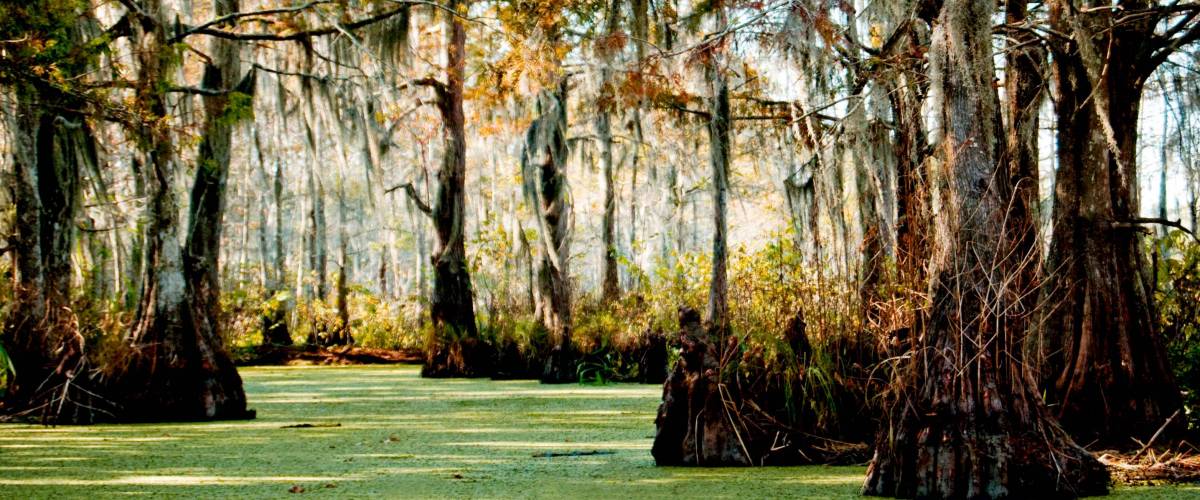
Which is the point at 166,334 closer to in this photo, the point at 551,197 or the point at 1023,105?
the point at 1023,105

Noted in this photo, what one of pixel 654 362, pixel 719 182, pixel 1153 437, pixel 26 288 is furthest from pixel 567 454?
pixel 654 362

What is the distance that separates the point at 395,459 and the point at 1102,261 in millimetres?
2971

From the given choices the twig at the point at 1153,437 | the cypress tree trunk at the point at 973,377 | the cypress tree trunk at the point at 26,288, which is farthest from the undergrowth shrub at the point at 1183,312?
the cypress tree trunk at the point at 26,288

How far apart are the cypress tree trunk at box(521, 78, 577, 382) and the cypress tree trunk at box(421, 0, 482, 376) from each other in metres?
0.75

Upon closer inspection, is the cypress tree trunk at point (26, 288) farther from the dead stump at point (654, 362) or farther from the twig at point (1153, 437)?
the twig at point (1153, 437)

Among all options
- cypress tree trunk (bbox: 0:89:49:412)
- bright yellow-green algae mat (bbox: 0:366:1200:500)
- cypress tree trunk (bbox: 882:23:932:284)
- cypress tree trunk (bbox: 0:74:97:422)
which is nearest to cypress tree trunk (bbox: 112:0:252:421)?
bright yellow-green algae mat (bbox: 0:366:1200:500)

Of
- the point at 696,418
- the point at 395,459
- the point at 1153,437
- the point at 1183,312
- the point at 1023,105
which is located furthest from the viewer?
the point at 1183,312

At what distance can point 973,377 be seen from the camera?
3072 millimetres

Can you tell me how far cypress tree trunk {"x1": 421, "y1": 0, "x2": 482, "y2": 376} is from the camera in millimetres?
10531

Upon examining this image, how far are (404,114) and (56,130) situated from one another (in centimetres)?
438

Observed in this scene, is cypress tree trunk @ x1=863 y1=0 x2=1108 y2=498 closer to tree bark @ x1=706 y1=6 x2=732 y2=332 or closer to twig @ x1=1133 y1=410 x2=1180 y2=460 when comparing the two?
twig @ x1=1133 y1=410 x2=1180 y2=460

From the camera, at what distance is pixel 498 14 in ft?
27.9

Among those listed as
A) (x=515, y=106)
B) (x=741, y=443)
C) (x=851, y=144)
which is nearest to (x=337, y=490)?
(x=741, y=443)

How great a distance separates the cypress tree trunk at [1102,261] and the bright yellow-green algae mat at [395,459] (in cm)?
75
